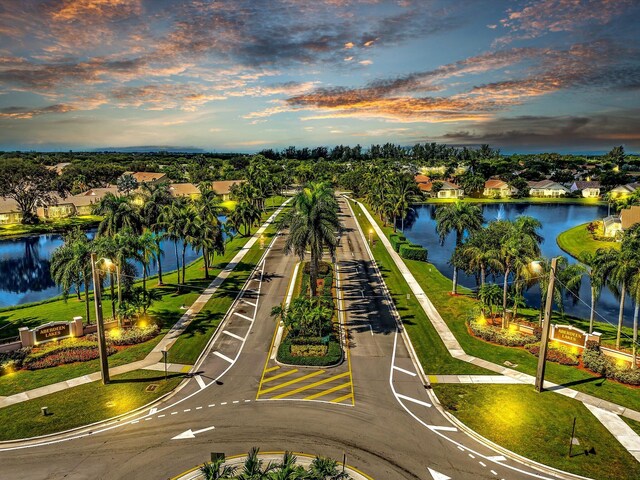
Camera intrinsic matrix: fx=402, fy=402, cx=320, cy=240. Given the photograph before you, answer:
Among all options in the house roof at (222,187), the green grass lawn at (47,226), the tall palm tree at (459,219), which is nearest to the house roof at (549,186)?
the house roof at (222,187)

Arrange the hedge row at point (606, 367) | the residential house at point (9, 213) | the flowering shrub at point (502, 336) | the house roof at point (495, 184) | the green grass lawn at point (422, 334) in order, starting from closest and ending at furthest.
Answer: the hedge row at point (606, 367), the green grass lawn at point (422, 334), the flowering shrub at point (502, 336), the residential house at point (9, 213), the house roof at point (495, 184)

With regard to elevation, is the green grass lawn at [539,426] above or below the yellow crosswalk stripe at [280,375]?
above

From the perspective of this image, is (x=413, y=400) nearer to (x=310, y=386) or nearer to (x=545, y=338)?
(x=310, y=386)

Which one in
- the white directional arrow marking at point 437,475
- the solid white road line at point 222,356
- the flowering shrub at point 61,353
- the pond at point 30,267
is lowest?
the pond at point 30,267

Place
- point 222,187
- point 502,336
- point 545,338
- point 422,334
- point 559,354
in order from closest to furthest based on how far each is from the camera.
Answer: point 545,338 < point 559,354 < point 502,336 < point 422,334 < point 222,187

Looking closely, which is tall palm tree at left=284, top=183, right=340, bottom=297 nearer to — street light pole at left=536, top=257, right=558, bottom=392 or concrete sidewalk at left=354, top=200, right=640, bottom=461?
concrete sidewalk at left=354, top=200, right=640, bottom=461

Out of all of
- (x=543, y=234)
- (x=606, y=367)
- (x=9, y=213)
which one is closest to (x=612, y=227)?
(x=543, y=234)

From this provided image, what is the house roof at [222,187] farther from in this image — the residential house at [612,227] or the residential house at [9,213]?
the residential house at [612,227]
